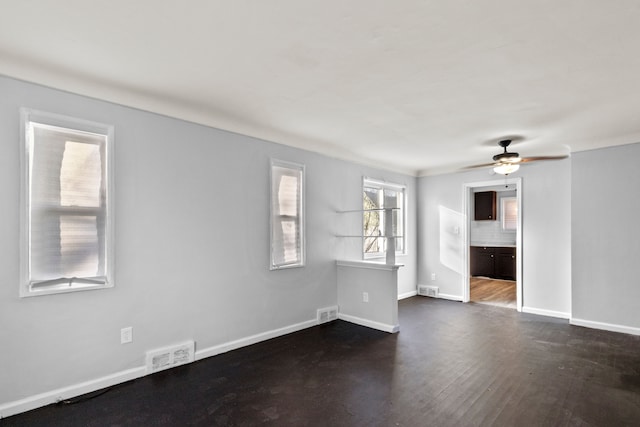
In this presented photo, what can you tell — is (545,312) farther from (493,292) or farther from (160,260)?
(160,260)

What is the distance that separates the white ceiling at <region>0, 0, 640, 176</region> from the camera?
179 cm

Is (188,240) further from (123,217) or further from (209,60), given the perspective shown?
(209,60)

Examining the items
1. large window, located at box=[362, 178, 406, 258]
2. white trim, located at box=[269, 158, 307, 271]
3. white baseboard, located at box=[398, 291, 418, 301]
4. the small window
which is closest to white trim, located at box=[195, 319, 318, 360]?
white trim, located at box=[269, 158, 307, 271]

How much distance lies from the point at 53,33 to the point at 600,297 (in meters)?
6.10

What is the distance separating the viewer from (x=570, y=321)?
4.57m

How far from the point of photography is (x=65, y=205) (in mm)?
2562

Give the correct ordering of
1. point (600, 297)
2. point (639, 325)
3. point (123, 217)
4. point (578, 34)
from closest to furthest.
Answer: point (578, 34) → point (123, 217) → point (639, 325) → point (600, 297)

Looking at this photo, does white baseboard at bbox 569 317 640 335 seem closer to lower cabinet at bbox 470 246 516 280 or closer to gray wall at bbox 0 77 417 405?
gray wall at bbox 0 77 417 405

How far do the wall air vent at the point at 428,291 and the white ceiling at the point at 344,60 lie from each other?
11.2 feet

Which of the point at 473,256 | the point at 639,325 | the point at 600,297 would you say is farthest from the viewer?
the point at 473,256

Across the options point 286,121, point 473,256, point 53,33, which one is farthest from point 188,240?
point 473,256

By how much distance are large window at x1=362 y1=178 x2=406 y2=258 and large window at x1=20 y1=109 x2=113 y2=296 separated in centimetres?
353

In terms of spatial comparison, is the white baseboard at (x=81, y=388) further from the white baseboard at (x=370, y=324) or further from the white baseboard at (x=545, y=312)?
the white baseboard at (x=545, y=312)

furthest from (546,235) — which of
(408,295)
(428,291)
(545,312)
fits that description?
(408,295)
